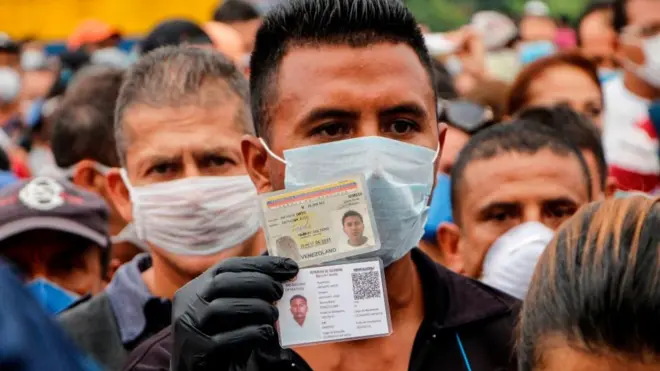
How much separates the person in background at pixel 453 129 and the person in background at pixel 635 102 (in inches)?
28.5

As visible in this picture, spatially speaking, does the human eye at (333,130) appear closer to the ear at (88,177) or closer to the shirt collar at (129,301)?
the shirt collar at (129,301)

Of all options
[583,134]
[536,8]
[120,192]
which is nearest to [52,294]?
[120,192]

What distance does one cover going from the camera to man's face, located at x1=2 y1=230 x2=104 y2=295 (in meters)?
4.97

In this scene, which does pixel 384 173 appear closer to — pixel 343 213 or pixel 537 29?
pixel 343 213

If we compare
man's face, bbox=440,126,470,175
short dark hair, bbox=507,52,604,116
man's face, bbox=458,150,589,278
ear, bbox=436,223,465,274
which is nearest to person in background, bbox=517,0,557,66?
short dark hair, bbox=507,52,604,116

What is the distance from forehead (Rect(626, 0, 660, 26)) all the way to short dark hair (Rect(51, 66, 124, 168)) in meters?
3.32

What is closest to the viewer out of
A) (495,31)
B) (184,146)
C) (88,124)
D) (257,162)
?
(257,162)

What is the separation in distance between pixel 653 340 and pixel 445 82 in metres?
6.19

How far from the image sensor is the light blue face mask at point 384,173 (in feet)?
10.3

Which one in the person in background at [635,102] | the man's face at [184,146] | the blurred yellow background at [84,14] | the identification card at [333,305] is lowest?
the blurred yellow background at [84,14]

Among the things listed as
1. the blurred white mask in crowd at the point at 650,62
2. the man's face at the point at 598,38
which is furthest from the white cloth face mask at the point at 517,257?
the man's face at the point at 598,38

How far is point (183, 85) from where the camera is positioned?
185 inches

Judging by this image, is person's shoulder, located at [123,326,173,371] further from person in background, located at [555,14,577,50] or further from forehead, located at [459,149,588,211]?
person in background, located at [555,14,577,50]

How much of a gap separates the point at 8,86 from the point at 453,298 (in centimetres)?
974
